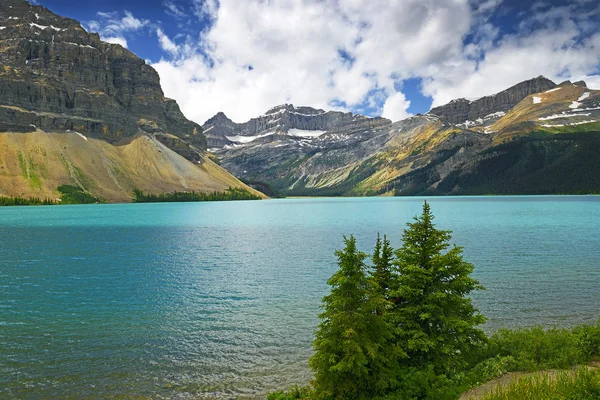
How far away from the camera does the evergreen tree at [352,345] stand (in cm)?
1580

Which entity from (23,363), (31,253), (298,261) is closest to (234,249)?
(298,261)

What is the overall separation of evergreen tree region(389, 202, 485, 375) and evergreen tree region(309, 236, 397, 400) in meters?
1.78

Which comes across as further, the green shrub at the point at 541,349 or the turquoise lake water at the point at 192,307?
the turquoise lake water at the point at 192,307

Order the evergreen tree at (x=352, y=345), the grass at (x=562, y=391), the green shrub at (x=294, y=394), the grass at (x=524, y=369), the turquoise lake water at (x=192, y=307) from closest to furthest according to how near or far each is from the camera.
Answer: the grass at (x=562, y=391)
the grass at (x=524, y=369)
the evergreen tree at (x=352, y=345)
the green shrub at (x=294, y=394)
the turquoise lake water at (x=192, y=307)

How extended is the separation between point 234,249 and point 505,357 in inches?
2150

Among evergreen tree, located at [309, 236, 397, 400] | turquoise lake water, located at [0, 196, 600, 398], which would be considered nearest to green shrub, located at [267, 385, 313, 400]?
evergreen tree, located at [309, 236, 397, 400]

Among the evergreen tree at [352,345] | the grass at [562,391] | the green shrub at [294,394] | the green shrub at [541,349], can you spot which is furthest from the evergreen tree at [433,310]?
the green shrub at [294,394]

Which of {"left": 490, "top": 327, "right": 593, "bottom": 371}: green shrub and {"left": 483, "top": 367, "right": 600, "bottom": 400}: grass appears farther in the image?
{"left": 490, "top": 327, "right": 593, "bottom": 371}: green shrub

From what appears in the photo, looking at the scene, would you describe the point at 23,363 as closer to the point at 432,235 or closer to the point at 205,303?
the point at 205,303

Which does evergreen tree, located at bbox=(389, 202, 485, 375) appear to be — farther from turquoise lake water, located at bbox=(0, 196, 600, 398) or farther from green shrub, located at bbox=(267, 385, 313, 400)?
turquoise lake water, located at bbox=(0, 196, 600, 398)

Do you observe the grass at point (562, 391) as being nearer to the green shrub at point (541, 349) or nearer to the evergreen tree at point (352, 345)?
the evergreen tree at point (352, 345)

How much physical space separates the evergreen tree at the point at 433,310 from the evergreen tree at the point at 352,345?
5.83 ft

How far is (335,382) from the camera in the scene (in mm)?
16234

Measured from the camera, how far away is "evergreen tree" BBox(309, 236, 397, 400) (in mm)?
15805
